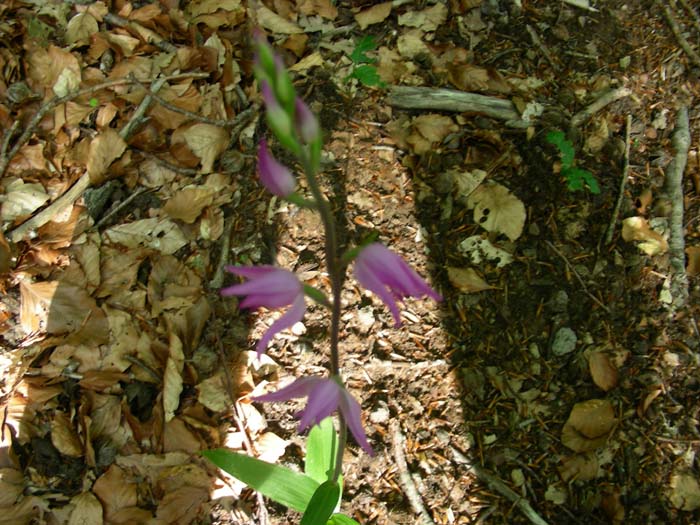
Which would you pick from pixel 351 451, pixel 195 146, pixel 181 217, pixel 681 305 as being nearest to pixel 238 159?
pixel 195 146

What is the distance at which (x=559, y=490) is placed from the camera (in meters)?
2.07

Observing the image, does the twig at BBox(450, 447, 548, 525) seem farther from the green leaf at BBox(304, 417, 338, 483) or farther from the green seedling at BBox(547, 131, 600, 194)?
the green seedling at BBox(547, 131, 600, 194)

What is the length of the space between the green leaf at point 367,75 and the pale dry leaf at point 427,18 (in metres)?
0.43

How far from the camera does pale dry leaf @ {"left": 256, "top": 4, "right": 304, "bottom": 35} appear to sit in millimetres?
2850

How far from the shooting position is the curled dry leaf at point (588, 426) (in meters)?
2.12

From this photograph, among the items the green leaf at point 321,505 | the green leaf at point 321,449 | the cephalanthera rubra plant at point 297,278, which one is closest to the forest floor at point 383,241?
the green leaf at point 321,449

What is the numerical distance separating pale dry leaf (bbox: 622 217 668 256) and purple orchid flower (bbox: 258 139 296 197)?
68.6 inches

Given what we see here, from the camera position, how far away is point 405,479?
6.79 ft

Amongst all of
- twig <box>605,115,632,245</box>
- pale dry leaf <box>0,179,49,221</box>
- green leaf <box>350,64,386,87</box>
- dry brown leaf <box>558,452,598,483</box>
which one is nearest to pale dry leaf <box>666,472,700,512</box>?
dry brown leaf <box>558,452,598,483</box>

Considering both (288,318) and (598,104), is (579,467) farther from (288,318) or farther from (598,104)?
(598,104)

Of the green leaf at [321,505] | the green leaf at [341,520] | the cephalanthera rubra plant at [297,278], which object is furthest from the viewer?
the green leaf at [341,520]

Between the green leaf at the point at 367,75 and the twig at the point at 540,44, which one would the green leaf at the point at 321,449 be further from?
the twig at the point at 540,44

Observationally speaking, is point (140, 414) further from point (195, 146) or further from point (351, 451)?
point (195, 146)

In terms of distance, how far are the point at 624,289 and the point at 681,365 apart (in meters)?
0.35
